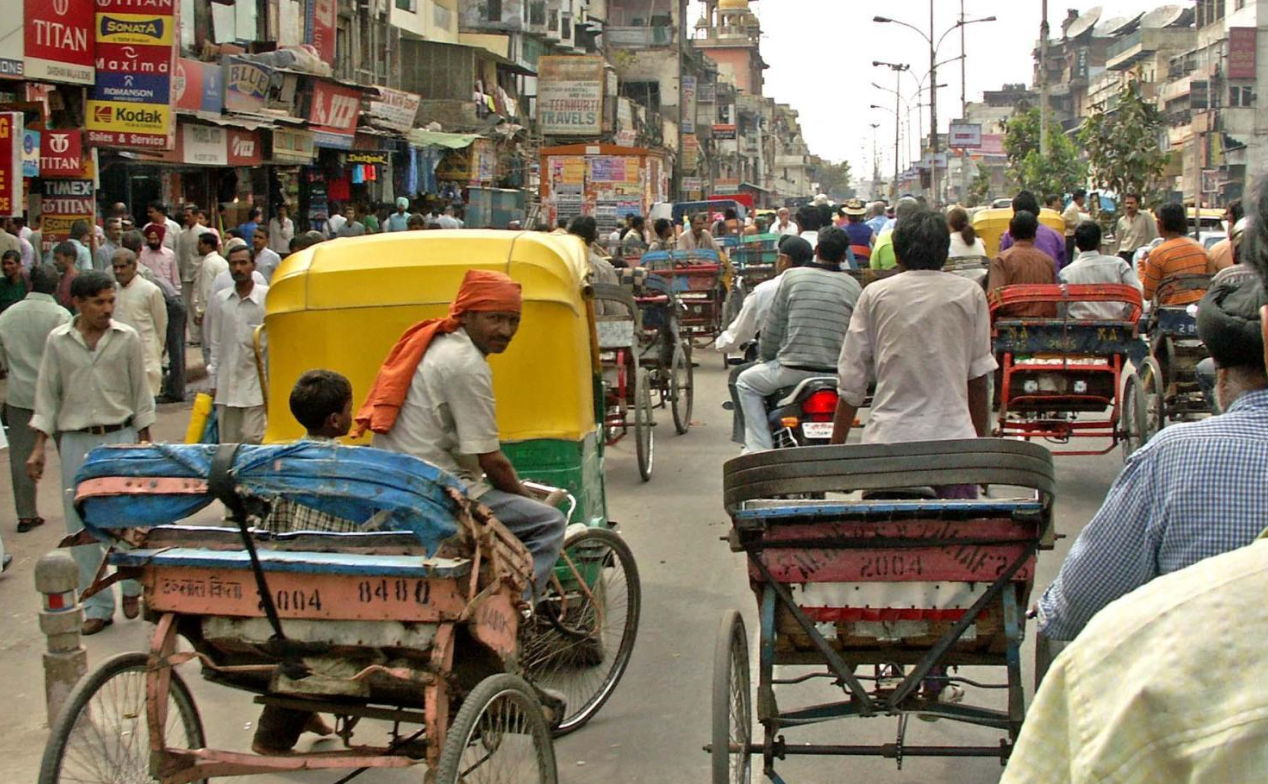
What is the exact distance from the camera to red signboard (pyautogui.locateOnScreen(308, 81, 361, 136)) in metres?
26.4

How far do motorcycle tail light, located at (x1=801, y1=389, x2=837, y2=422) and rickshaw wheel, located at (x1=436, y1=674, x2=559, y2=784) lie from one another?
3529 millimetres

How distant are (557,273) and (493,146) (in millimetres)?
35188

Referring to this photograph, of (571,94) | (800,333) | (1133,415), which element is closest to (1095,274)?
(1133,415)

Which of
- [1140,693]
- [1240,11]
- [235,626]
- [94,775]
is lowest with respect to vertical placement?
[94,775]

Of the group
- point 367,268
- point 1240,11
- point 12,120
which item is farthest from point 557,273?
point 1240,11

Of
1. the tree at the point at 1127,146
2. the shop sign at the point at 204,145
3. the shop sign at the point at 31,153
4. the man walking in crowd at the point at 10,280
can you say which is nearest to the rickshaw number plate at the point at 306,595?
the man walking in crowd at the point at 10,280

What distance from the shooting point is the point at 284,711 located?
4.55 metres

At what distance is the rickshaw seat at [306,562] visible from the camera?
391 centimetres

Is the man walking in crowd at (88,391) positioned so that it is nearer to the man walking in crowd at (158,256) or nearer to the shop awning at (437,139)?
the man walking in crowd at (158,256)

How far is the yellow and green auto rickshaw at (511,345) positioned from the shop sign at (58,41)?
394 inches

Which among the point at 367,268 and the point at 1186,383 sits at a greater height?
the point at 367,268

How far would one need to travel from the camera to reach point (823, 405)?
764cm

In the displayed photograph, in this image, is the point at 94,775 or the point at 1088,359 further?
the point at 1088,359

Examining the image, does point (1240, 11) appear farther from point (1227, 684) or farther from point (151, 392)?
point (1227, 684)
